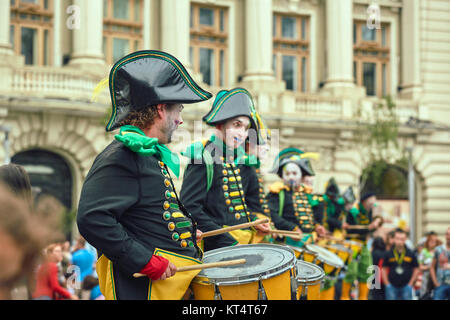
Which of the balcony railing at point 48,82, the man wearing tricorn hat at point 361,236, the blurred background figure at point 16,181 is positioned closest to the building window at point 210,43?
the balcony railing at point 48,82

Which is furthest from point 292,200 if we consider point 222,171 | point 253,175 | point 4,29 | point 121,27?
point 121,27

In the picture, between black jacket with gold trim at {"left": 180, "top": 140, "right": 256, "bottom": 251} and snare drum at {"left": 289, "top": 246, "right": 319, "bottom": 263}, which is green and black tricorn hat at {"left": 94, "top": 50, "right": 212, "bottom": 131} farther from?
snare drum at {"left": 289, "top": 246, "right": 319, "bottom": 263}

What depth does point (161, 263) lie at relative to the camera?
173 inches

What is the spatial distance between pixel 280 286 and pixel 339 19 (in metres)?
26.1

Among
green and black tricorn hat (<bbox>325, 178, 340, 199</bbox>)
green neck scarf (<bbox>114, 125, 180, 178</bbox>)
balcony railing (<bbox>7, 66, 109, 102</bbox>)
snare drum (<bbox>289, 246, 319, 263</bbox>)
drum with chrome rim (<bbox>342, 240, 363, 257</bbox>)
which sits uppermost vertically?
balcony railing (<bbox>7, 66, 109, 102</bbox>)

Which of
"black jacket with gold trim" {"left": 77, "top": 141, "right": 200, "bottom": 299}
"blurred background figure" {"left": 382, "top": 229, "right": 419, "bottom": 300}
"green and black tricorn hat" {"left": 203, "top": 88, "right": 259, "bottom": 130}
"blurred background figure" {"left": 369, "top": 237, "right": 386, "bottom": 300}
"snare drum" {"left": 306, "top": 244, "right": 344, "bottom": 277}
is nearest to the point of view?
"black jacket with gold trim" {"left": 77, "top": 141, "right": 200, "bottom": 299}

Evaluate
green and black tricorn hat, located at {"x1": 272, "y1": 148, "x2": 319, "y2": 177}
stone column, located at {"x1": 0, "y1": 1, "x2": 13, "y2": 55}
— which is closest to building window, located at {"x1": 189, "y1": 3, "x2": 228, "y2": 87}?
stone column, located at {"x1": 0, "y1": 1, "x2": 13, "y2": 55}

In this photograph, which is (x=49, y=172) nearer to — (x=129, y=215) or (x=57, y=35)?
(x=57, y=35)

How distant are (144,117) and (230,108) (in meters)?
2.83

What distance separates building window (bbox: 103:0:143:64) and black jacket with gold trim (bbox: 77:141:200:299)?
22935 millimetres

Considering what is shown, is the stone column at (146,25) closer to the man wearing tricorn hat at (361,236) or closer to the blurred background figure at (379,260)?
the man wearing tricorn hat at (361,236)

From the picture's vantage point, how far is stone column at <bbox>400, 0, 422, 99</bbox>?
1223 inches

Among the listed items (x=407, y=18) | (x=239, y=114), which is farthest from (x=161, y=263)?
(x=407, y=18)
